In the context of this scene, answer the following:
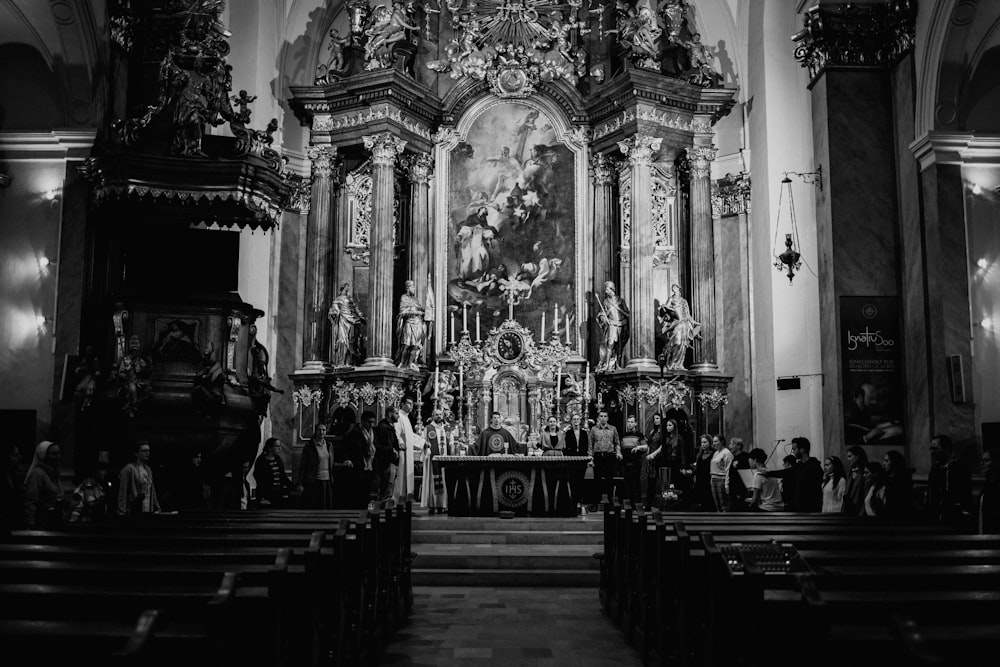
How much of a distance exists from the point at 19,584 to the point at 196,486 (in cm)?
789

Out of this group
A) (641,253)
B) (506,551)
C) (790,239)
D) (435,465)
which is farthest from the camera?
(641,253)

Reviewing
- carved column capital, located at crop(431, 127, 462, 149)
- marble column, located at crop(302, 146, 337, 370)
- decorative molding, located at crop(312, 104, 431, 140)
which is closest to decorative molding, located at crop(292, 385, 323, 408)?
marble column, located at crop(302, 146, 337, 370)

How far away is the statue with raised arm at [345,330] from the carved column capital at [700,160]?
706 cm

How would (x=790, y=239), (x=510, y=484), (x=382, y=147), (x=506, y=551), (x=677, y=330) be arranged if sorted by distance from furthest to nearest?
(x=382, y=147) → (x=677, y=330) → (x=790, y=239) → (x=510, y=484) → (x=506, y=551)

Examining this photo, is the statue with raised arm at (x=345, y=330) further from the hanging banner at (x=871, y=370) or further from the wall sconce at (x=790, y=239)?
the hanging banner at (x=871, y=370)

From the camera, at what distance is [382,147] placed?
58.9 feet

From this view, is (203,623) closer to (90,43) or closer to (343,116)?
(90,43)

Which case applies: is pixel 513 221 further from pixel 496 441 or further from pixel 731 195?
pixel 496 441

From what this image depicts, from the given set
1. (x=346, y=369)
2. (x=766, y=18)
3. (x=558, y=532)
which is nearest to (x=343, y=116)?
(x=346, y=369)

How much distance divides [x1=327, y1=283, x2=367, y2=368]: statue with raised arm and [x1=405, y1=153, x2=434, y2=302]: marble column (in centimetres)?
132

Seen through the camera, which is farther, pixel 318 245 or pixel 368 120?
pixel 318 245

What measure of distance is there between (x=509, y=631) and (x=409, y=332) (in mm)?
10840

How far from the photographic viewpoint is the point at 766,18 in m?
17.1

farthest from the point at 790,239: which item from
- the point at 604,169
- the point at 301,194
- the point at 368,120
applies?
the point at 301,194
